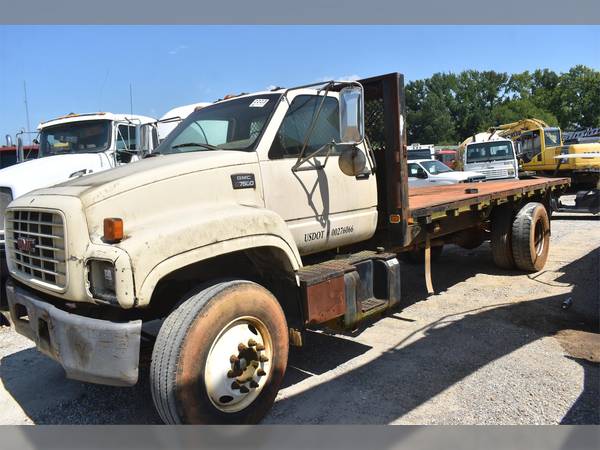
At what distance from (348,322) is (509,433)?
4.58ft

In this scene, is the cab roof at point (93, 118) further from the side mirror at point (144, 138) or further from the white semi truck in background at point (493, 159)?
the white semi truck in background at point (493, 159)

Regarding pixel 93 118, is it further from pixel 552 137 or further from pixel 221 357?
pixel 552 137

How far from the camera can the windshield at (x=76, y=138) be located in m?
7.70

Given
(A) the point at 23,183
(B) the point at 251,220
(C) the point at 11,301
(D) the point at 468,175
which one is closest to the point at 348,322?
(B) the point at 251,220

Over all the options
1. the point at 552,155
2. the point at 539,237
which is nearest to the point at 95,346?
the point at 539,237

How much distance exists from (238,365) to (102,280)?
1.01 m

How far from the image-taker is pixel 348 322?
404 centimetres

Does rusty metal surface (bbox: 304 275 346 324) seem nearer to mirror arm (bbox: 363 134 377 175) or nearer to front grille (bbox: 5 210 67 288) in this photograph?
mirror arm (bbox: 363 134 377 175)

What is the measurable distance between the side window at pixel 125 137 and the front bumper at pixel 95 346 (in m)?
5.08

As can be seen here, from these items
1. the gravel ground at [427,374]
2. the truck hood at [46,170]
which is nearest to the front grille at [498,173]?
the gravel ground at [427,374]

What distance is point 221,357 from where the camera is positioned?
3.14 m

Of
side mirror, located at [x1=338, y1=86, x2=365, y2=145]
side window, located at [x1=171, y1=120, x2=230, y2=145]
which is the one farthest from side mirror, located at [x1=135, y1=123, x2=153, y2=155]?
side mirror, located at [x1=338, y1=86, x2=365, y2=145]

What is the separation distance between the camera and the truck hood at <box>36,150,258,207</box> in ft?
10.0

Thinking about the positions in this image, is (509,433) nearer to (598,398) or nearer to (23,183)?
(598,398)
